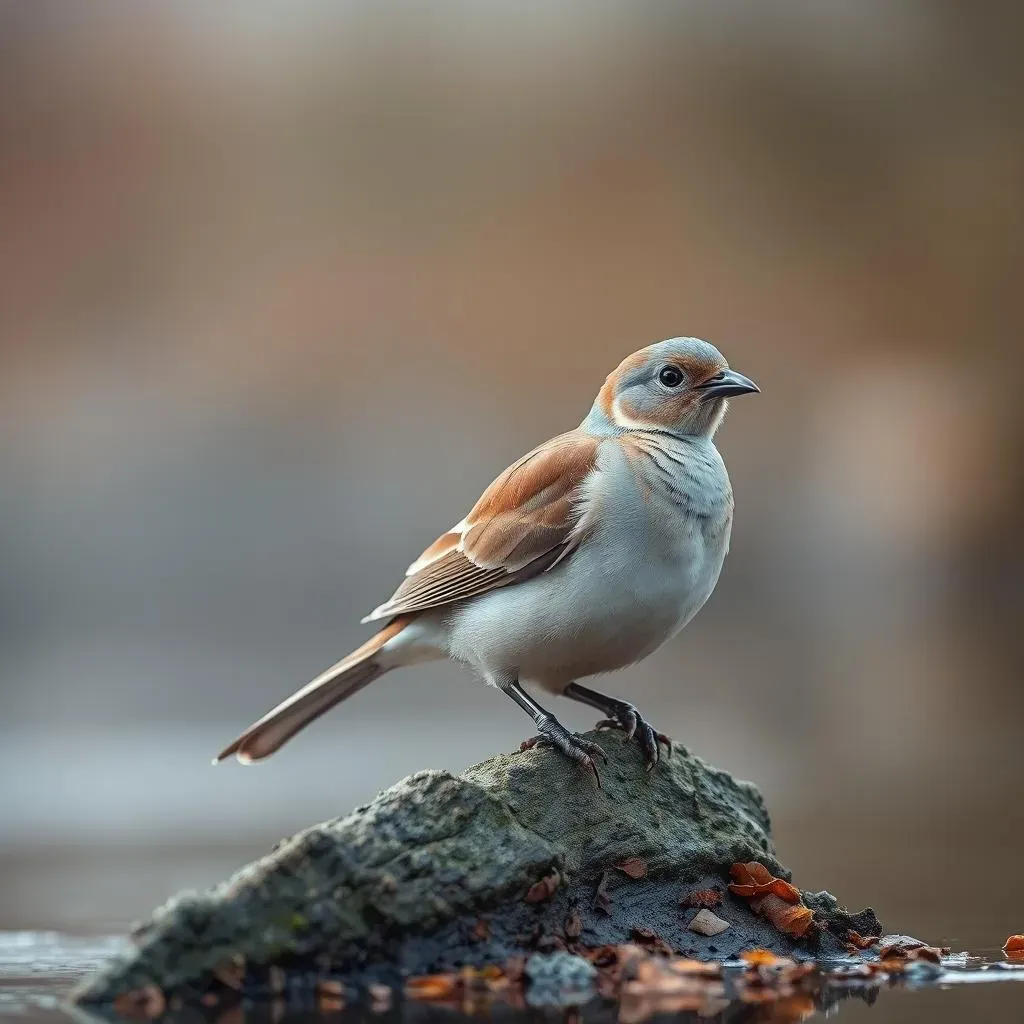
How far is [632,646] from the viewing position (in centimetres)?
550

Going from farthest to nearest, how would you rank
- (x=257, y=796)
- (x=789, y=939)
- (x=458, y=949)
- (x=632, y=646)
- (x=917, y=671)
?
(x=917, y=671)
(x=257, y=796)
(x=632, y=646)
(x=789, y=939)
(x=458, y=949)

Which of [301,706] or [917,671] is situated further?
[917,671]

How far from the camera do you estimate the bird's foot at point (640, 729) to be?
5.36 meters

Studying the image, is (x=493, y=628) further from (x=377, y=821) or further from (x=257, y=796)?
(x=257, y=796)

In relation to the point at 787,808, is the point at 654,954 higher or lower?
lower

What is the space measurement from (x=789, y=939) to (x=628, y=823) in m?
0.51

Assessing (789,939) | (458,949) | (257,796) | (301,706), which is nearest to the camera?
(458,949)

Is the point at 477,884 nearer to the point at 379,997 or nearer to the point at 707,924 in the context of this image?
the point at 379,997

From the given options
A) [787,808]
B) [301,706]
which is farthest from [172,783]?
[301,706]

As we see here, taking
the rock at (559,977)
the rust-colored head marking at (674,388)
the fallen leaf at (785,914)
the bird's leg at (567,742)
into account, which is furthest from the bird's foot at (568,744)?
the rust-colored head marking at (674,388)

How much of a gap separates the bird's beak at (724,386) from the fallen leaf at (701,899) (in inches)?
64.3

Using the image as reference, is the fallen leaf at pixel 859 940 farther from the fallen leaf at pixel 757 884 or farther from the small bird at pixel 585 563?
the small bird at pixel 585 563

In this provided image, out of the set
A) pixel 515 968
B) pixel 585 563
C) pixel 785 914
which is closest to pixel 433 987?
pixel 515 968

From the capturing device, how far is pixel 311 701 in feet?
20.0
